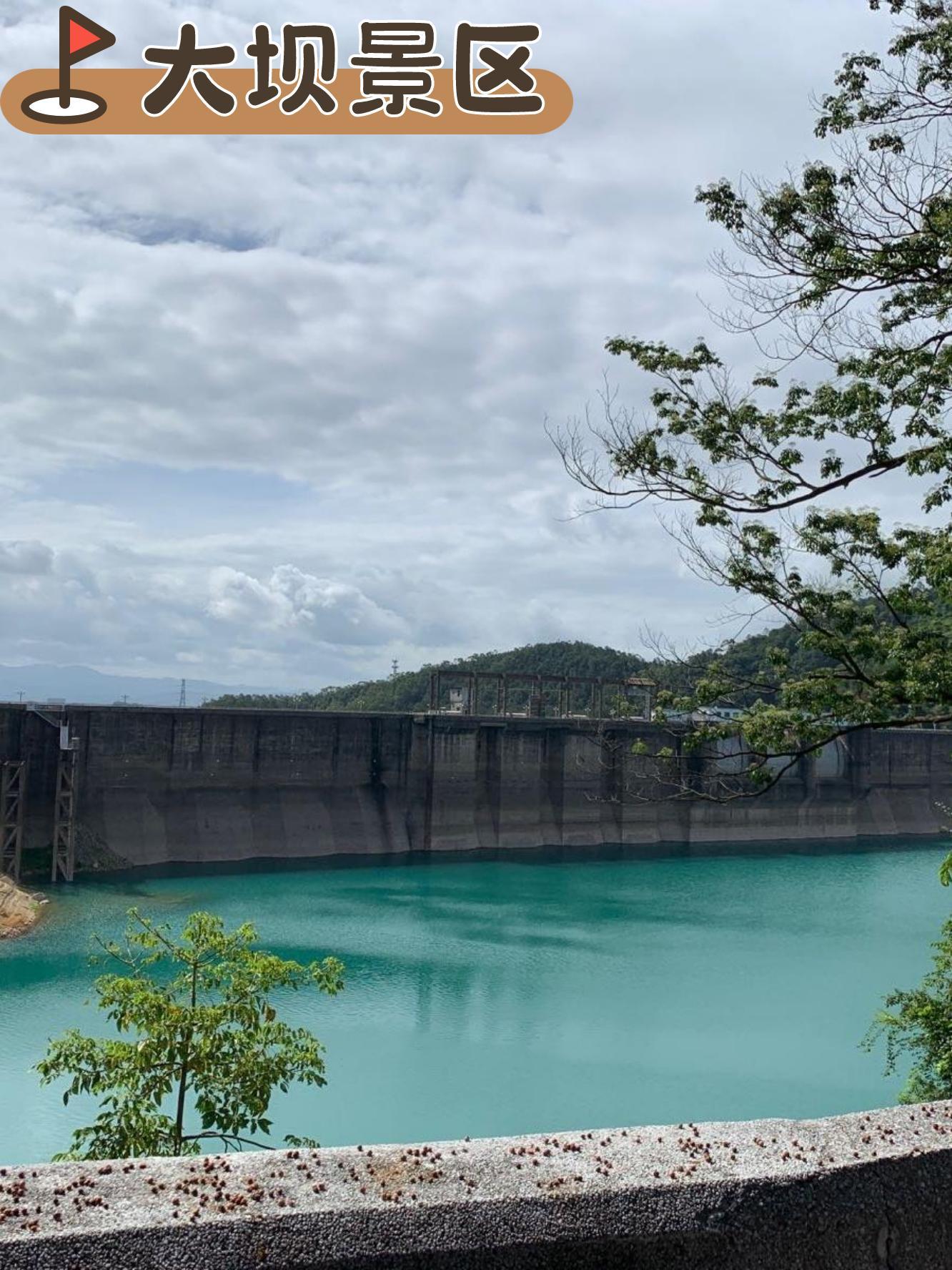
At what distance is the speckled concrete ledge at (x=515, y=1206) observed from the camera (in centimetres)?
223

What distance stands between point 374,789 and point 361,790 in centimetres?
46

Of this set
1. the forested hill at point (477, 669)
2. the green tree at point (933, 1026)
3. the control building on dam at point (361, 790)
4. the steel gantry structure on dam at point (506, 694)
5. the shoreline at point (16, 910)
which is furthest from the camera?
the forested hill at point (477, 669)

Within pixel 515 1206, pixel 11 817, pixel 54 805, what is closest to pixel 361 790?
pixel 54 805

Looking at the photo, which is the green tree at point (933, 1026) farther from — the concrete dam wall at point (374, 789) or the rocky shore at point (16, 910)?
the concrete dam wall at point (374, 789)

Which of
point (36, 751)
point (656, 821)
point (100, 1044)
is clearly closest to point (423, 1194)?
point (100, 1044)

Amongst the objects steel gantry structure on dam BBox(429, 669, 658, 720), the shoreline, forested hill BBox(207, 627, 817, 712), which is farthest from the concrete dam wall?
forested hill BBox(207, 627, 817, 712)

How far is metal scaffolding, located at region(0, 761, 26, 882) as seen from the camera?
24.9 metres

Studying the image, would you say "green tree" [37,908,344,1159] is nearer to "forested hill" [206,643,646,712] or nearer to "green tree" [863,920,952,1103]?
"green tree" [863,920,952,1103]

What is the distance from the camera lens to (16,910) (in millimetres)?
21469

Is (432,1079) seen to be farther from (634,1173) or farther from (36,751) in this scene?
(36,751)

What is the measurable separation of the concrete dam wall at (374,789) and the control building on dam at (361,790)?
5 cm

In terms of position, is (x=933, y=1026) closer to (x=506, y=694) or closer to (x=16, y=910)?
(x=16, y=910)

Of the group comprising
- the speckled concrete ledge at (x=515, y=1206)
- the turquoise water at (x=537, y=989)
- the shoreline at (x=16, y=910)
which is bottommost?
the turquoise water at (x=537, y=989)

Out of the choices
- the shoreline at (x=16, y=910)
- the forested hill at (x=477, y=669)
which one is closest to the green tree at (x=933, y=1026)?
the shoreline at (x=16, y=910)
